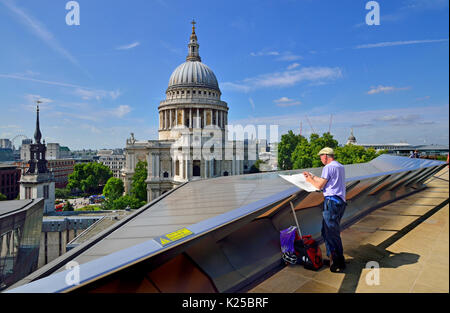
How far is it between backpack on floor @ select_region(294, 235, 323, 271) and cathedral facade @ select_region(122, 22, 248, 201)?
126ft

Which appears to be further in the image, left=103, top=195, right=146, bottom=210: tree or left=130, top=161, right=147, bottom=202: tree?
left=130, top=161, right=147, bottom=202: tree

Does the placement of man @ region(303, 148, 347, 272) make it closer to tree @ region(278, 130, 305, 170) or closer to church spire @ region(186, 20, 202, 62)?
tree @ region(278, 130, 305, 170)

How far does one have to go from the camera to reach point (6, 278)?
10.0 m

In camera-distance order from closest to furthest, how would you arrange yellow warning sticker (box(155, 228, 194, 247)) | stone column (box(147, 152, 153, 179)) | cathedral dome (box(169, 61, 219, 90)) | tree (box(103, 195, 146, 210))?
1. yellow warning sticker (box(155, 228, 194, 247))
2. tree (box(103, 195, 146, 210))
3. stone column (box(147, 152, 153, 179))
4. cathedral dome (box(169, 61, 219, 90))

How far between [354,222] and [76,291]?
220 inches

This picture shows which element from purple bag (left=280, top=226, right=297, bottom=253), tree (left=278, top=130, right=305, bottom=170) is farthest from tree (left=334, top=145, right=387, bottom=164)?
purple bag (left=280, top=226, right=297, bottom=253)

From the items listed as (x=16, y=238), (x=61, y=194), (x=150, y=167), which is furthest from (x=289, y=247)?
(x=61, y=194)

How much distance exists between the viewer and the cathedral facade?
141 ft

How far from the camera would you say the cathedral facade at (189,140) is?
4297 centimetres

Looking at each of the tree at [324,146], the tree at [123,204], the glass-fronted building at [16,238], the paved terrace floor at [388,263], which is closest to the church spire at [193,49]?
the tree at [324,146]

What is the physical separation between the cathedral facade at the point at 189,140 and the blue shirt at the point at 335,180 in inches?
1522

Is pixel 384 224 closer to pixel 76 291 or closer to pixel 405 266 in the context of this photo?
pixel 405 266

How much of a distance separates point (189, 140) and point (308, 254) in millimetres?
39836
